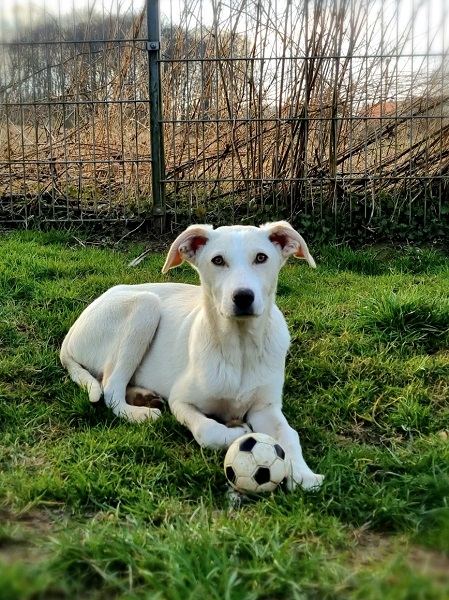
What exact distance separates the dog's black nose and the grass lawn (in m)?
0.79

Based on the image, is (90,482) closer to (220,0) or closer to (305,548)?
(305,548)

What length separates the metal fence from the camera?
793 cm

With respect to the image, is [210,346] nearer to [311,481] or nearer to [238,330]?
[238,330]

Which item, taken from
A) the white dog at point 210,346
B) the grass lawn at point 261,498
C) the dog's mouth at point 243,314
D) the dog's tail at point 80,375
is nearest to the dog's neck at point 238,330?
the white dog at point 210,346

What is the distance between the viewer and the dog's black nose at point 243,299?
3516 mm

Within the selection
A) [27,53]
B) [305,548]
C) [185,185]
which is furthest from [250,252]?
[27,53]

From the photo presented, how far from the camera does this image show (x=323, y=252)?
759 cm

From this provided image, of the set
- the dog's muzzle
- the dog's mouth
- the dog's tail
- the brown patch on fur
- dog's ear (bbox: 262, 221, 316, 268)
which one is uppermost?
dog's ear (bbox: 262, 221, 316, 268)

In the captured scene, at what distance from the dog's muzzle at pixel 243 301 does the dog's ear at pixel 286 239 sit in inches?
25.7

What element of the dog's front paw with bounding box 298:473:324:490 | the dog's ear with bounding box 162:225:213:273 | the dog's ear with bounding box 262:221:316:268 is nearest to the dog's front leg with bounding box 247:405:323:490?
the dog's front paw with bounding box 298:473:324:490

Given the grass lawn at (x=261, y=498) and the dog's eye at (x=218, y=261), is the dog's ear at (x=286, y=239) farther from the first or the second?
the grass lawn at (x=261, y=498)

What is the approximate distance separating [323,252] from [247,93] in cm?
224

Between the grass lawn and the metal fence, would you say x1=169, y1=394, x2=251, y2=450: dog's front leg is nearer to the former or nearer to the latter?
the grass lawn

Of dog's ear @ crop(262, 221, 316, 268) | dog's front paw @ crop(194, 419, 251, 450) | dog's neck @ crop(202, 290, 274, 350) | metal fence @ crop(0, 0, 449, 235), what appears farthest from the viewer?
metal fence @ crop(0, 0, 449, 235)
